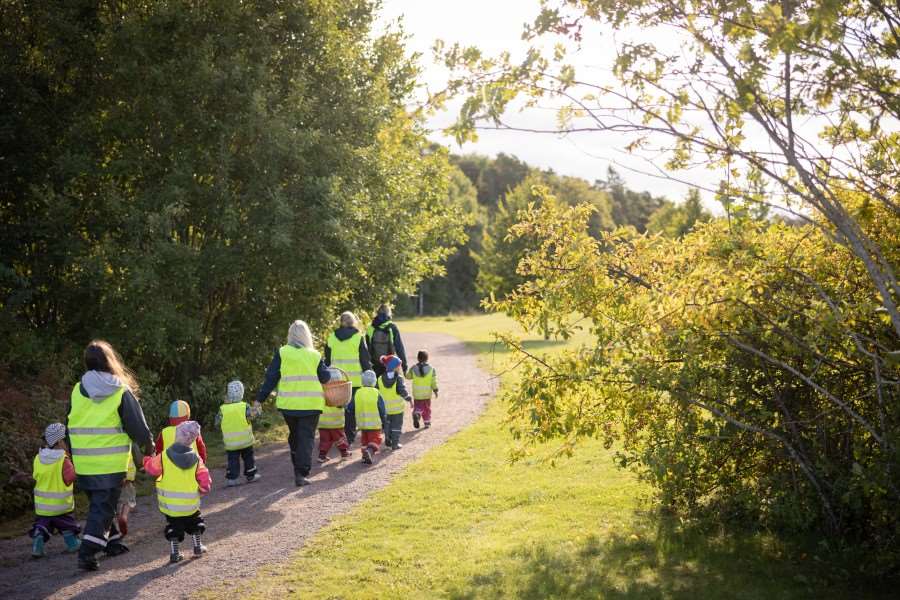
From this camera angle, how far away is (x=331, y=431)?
1199cm

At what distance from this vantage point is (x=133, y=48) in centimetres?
1392

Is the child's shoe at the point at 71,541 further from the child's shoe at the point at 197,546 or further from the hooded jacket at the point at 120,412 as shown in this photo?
the child's shoe at the point at 197,546

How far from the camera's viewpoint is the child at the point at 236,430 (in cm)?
1047

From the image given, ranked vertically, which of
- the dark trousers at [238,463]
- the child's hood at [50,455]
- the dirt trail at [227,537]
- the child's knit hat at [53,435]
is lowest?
the dirt trail at [227,537]

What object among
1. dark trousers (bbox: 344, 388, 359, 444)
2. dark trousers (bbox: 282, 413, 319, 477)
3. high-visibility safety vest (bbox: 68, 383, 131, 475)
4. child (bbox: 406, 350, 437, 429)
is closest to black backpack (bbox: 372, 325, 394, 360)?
child (bbox: 406, 350, 437, 429)

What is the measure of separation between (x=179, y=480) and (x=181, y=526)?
0.46 meters

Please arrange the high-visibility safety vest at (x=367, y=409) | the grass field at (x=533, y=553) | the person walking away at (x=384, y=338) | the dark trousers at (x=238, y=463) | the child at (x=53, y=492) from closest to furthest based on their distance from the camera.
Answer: the grass field at (x=533, y=553) → the child at (x=53, y=492) → the dark trousers at (x=238, y=463) → the high-visibility safety vest at (x=367, y=409) → the person walking away at (x=384, y=338)

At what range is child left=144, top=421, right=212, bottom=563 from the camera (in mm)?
7590

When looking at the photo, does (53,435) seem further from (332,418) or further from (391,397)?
(391,397)

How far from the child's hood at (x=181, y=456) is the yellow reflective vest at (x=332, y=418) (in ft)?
13.7

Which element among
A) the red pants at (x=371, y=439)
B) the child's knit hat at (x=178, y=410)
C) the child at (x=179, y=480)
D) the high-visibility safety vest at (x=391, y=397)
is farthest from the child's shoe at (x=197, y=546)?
the high-visibility safety vest at (x=391, y=397)

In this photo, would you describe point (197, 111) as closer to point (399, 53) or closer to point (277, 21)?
point (277, 21)

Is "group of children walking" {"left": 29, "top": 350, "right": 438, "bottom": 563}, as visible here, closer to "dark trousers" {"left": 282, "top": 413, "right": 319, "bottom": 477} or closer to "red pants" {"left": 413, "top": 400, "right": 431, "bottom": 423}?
"dark trousers" {"left": 282, "top": 413, "right": 319, "bottom": 477}

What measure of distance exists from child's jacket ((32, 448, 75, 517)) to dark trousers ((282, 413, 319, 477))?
9.20ft
